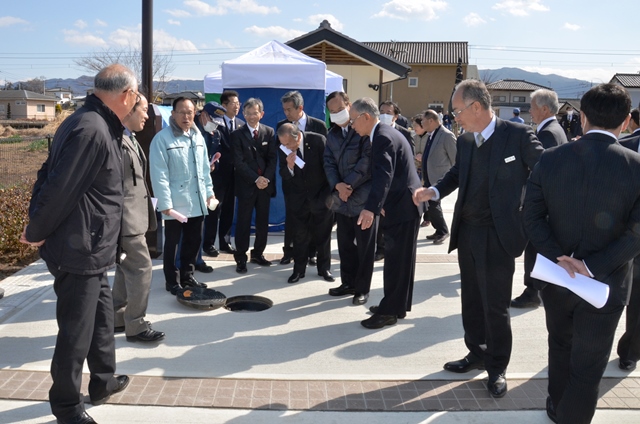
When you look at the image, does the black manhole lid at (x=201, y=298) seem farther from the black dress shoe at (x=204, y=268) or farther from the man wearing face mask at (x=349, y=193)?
the man wearing face mask at (x=349, y=193)

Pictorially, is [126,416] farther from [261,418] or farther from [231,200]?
[231,200]

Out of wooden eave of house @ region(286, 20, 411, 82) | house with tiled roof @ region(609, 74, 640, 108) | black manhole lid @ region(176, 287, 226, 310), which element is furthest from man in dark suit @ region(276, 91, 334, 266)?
house with tiled roof @ region(609, 74, 640, 108)

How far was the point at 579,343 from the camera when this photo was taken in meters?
2.92

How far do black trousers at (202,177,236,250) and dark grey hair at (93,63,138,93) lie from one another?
3.97 m

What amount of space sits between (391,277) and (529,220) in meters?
2.01

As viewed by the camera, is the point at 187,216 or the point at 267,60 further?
the point at 267,60

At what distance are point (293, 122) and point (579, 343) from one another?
4.49 meters

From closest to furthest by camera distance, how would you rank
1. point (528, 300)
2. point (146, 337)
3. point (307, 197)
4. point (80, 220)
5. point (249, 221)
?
1. point (80, 220)
2. point (146, 337)
3. point (528, 300)
4. point (307, 197)
5. point (249, 221)

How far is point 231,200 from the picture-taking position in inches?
301

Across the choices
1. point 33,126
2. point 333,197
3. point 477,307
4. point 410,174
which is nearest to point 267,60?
point 333,197

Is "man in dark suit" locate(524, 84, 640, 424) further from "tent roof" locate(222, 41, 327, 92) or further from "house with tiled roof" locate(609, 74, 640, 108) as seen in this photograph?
"house with tiled roof" locate(609, 74, 640, 108)

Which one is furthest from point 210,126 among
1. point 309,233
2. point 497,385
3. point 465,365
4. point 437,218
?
point 497,385

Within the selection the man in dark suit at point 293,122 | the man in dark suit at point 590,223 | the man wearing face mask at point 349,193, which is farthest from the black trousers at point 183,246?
the man in dark suit at point 590,223

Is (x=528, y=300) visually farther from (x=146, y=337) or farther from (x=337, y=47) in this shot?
(x=337, y=47)
